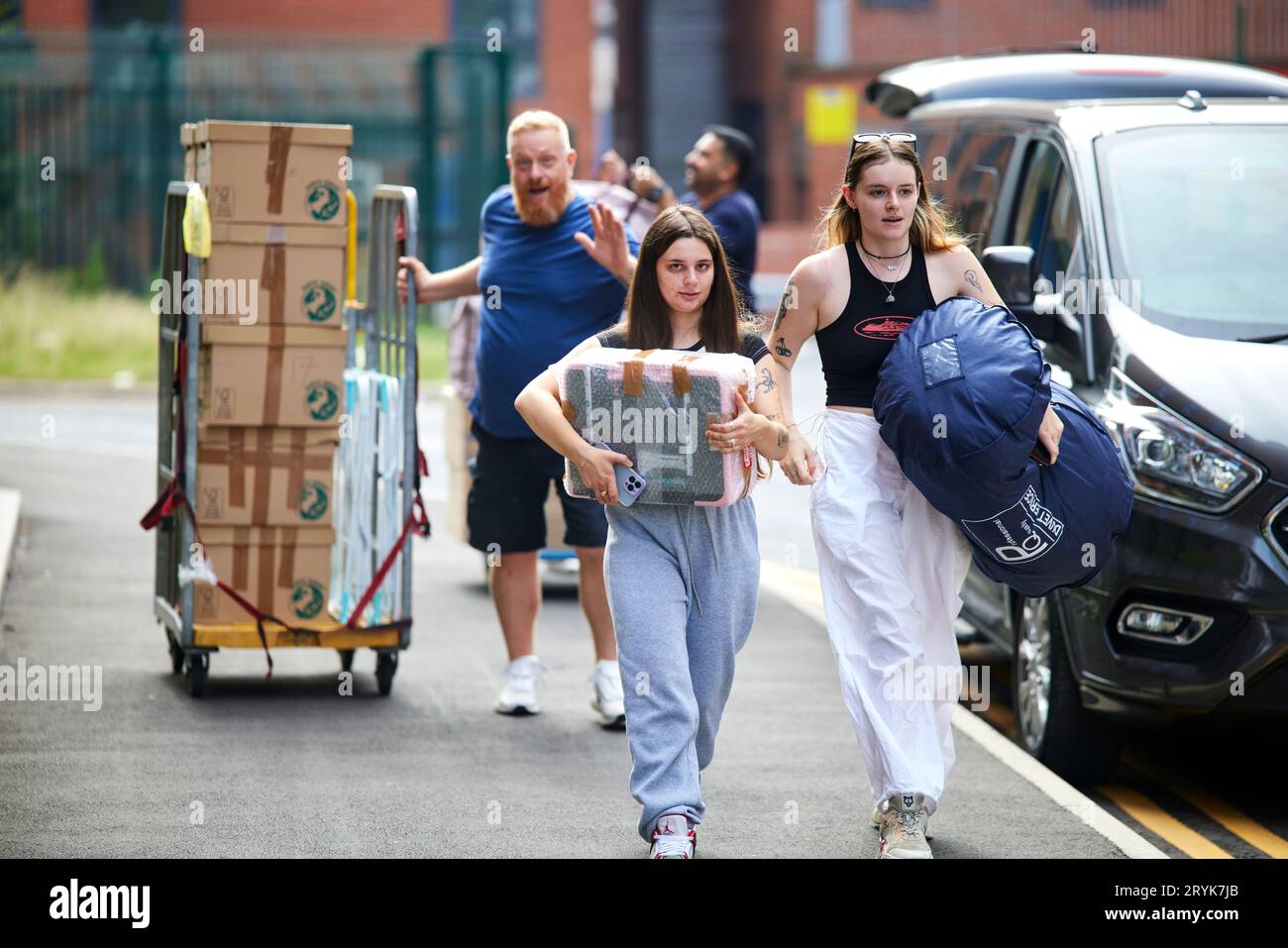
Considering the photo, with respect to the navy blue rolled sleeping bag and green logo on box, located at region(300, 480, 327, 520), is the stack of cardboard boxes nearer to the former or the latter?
green logo on box, located at region(300, 480, 327, 520)

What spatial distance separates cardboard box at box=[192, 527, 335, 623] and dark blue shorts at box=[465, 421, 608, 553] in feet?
2.15

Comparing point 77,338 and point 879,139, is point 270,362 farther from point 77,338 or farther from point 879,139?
point 77,338

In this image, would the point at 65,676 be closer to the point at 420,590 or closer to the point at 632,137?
the point at 420,590

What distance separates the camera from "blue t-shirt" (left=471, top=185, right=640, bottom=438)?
7445 mm

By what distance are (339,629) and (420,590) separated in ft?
9.10

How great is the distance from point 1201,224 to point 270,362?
3411mm

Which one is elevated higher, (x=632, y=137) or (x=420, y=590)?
(x=632, y=137)

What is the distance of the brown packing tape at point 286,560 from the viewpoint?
305 inches

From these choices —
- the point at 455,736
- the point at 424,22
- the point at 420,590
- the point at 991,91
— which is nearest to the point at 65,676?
the point at 455,736

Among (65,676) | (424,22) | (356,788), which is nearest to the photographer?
(356,788)

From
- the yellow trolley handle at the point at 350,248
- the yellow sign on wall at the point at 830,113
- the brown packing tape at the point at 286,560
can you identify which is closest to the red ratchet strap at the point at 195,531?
the brown packing tape at the point at 286,560

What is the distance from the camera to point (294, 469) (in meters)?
7.74

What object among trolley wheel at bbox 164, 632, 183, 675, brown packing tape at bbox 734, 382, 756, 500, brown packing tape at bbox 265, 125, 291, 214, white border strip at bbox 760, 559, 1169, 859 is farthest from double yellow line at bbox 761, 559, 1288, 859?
brown packing tape at bbox 265, 125, 291, 214
